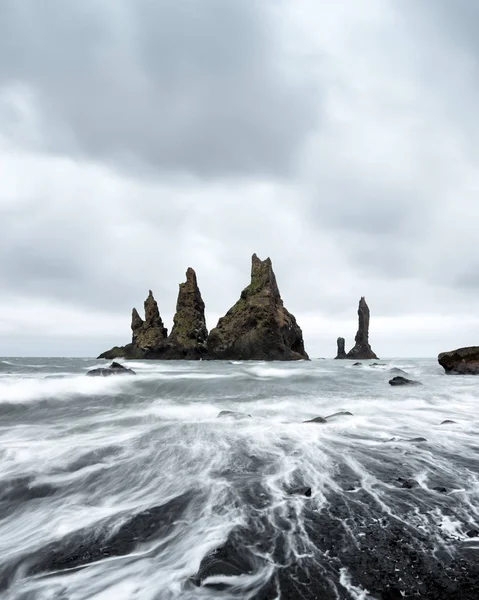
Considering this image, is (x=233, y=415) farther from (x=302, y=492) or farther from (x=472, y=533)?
(x=472, y=533)

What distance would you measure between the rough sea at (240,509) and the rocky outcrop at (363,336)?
8556 centimetres

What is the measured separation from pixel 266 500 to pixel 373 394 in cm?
1281

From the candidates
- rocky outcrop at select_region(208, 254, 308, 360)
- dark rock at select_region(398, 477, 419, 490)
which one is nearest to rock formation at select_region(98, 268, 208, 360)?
rocky outcrop at select_region(208, 254, 308, 360)

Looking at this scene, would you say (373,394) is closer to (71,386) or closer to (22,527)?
(71,386)

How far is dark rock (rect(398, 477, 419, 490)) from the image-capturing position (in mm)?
5102

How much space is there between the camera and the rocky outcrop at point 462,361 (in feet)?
90.8

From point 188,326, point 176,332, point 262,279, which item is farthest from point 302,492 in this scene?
point 188,326

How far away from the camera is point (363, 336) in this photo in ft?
301

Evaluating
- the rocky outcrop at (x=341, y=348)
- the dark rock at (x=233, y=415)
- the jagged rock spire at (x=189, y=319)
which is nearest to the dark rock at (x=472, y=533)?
the dark rock at (x=233, y=415)

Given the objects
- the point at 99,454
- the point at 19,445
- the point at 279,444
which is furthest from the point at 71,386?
the point at 279,444

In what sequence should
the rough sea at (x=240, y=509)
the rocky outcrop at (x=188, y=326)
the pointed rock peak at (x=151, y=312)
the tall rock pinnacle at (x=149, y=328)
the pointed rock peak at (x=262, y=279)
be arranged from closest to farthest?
the rough sea at (x=240, y=509) → the pointed rock peak at (x=262, y=279) → the rocky outcrop at (x=188, y=326) → the tall rock pinnacle at (x=149, y=328) → the pointed rock peak at (x=151, y=312)

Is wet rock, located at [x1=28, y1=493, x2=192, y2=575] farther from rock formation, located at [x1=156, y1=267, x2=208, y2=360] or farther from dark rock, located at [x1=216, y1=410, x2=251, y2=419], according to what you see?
rock formation, located at [x1=156, y1=267, x2=208, y2=360]

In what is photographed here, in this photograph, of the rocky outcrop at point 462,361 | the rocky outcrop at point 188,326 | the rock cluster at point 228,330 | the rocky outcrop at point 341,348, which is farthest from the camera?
the rocky outcrop at point 341,348

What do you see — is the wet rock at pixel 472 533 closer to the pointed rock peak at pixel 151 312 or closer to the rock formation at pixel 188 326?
the rock formation at pixel 188 326
